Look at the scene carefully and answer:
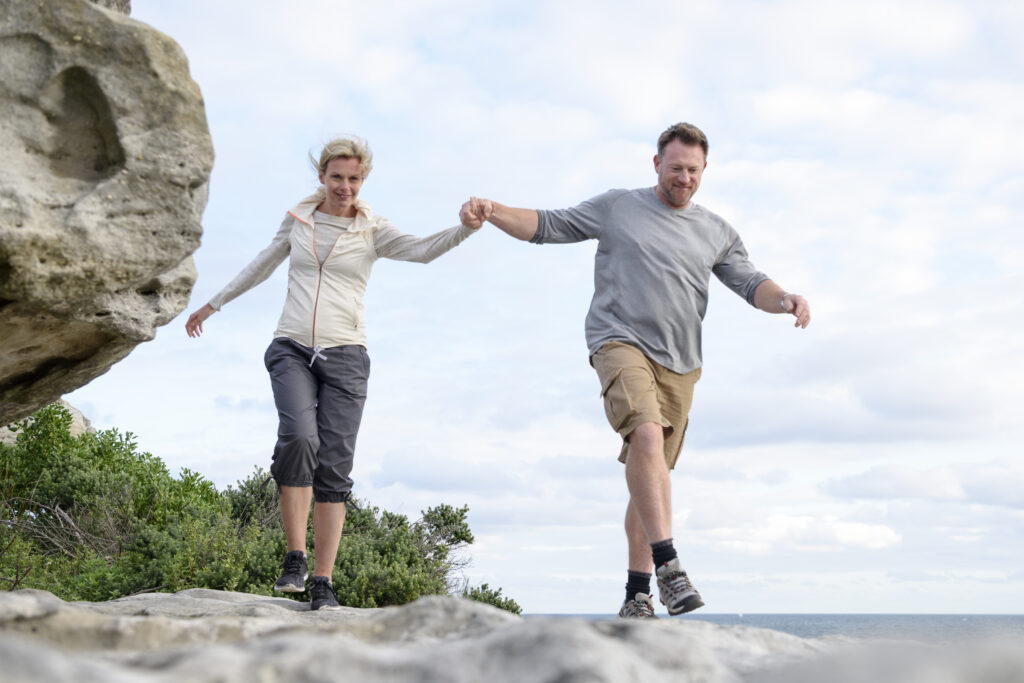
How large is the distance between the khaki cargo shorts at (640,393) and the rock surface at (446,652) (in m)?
2.33

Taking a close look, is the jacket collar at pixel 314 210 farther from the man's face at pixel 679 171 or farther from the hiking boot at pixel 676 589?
the hiking boot at pixel 676 589

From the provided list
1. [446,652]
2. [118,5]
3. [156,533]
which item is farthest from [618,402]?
[156,533]

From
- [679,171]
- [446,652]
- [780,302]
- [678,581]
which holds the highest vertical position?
[679,171]

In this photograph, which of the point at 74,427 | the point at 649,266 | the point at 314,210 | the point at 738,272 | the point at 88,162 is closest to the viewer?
the point at 88,162

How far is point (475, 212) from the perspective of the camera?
19.2ft

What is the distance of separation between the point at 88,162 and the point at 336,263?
1509mm

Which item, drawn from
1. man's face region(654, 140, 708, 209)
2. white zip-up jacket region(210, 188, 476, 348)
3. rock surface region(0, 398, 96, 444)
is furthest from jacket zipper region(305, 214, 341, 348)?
rock surface region(0, 398, 96, 444)

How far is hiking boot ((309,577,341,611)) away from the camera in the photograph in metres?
5.41

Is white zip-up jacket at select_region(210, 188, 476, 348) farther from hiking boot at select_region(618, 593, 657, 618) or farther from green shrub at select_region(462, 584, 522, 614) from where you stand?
green shrub at select_region(462, 584, 522, 614)

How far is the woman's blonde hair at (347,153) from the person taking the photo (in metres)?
5.70

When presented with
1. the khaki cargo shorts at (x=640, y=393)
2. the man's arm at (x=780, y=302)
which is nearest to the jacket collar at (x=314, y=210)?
the khaki cargo shorts at (x=640, y=393)

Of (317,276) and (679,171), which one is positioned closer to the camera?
(317,276)

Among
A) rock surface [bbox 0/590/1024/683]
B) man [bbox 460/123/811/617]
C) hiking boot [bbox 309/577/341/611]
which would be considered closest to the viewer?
rock surface [bbox 0/590/1024/683]

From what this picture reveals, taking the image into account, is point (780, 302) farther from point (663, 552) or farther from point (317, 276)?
point (317, 276)
